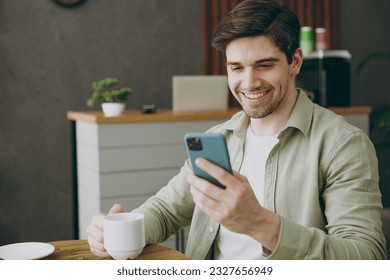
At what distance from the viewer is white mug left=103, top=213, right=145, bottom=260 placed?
3.28 feet

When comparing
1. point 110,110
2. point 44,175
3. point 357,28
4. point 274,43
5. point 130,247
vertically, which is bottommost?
point 44,175

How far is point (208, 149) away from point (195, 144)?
0.9 inches

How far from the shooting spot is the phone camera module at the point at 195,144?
35.1 inches

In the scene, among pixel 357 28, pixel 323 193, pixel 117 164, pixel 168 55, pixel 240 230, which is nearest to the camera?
pixel 240 230

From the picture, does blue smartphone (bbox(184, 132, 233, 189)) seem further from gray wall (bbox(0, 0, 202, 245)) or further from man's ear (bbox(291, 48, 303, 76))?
gray wall (bbox(0, 0, 202, 245))

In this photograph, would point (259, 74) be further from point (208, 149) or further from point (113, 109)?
point (113, 109)

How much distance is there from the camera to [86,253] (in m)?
1.14

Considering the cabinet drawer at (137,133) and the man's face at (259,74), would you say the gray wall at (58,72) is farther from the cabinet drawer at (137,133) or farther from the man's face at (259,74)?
the man's face at (259,74)

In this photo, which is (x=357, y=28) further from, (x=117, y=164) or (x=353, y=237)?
(x=353, y=237)

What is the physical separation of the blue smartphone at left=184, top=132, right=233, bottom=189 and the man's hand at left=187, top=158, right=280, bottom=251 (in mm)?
10

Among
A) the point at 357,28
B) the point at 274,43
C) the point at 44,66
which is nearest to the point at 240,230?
the point at 274,43

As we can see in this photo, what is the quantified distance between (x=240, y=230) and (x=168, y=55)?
2.38 meters

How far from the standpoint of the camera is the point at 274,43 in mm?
1213

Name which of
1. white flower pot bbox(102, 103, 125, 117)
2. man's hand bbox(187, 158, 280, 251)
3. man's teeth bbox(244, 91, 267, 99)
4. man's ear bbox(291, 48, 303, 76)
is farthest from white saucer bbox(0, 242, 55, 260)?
white flower pot bbox(102, 103, 125, 117)
